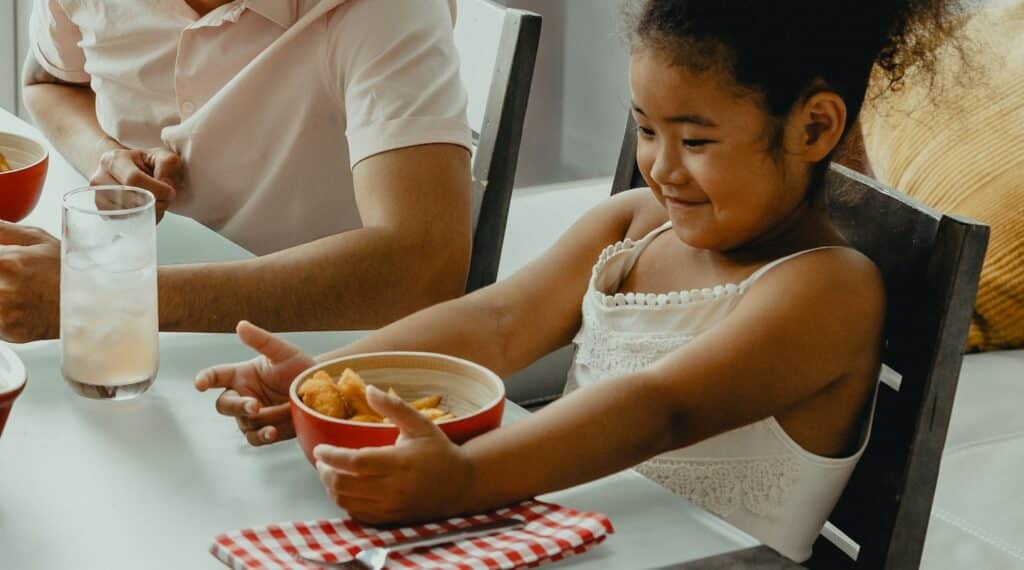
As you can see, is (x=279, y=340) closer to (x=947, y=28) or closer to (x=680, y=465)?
(x=680, y=465)

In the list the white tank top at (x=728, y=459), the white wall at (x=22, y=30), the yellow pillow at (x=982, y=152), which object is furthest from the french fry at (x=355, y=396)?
the white wall at (x=22, y=30)

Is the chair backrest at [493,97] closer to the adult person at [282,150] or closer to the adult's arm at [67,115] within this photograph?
the adult person at [282,150]

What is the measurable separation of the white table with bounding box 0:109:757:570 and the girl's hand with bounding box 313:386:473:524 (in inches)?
1.8

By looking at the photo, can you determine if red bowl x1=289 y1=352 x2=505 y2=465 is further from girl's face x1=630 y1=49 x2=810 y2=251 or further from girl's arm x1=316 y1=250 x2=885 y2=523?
girl's face x1=630 y1=49 x2=810 y2=251

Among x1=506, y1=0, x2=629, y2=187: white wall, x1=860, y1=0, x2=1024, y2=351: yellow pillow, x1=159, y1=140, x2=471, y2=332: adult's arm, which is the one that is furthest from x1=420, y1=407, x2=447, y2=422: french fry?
x1=506, y1=0, x2=629, y2=187: white wall

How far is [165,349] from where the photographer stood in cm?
124

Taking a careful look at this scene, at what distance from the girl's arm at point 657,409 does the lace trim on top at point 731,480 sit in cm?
7

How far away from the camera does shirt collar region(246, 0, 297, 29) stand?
1.55 metres

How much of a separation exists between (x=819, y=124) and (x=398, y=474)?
513 millimetres

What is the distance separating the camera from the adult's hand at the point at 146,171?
5.08 feet

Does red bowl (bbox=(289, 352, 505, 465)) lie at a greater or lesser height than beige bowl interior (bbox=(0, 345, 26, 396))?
greater

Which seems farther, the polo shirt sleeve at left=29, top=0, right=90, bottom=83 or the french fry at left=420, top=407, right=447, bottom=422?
the polo shirt sleeve at left=29, top=0, right=90, bottom=83

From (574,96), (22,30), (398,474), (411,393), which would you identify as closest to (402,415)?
(398,474)

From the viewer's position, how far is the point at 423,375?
1077 mm
